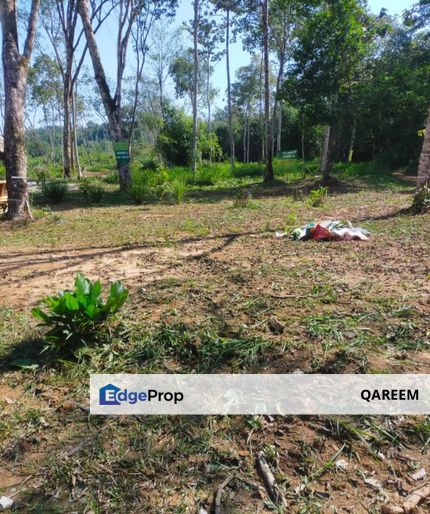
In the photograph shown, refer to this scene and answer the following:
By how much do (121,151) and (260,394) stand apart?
31.9ft

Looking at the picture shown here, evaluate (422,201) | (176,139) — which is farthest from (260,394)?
(176,139)

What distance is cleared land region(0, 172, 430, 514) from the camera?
1241mm

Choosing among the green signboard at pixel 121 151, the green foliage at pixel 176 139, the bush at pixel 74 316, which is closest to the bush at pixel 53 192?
the green signboard at pixel 121 151

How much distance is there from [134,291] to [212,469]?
5.88ft

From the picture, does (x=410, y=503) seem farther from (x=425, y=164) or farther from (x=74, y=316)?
(x=425, y=164)

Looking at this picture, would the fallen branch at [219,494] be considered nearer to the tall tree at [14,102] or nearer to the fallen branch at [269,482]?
the fallen branch at [269,482]

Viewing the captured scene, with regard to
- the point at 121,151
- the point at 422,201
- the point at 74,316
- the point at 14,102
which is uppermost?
the point at 14,102

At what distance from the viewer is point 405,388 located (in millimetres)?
1635

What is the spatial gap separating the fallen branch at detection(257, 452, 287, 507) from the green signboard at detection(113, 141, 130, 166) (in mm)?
10009

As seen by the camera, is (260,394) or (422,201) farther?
(422,201)

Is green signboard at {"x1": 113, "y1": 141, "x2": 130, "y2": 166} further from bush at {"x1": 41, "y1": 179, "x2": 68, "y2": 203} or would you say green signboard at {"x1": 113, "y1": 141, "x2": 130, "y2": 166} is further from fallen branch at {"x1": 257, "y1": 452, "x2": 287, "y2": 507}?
fallen branch at {"x1": 257, "y1": 452, "x2": 287, "y2": 507}

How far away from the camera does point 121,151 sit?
1032cm

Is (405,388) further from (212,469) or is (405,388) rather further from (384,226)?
(384,226)

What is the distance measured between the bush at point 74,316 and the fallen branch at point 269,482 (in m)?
1.15
